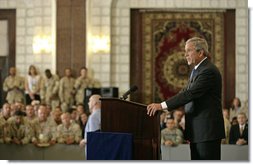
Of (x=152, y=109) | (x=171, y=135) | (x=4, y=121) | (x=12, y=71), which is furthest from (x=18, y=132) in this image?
(x=152, y=109)

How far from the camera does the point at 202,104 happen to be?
12.0 feet

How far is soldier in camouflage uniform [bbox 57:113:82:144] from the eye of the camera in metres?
4.79

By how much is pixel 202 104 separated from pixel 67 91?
7.70 feet

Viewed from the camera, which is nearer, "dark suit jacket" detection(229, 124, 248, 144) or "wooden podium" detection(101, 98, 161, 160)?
"wooden podium" detection(101, 98, 161, 160)

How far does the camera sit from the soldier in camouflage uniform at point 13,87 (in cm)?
525

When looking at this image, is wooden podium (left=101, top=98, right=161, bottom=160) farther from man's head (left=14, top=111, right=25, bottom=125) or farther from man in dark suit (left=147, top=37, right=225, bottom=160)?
man's head (left=14, top=111, right=25, bottom=125)

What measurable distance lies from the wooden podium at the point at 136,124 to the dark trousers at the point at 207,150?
0.24 metres

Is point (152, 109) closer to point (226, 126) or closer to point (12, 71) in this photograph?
point (226, 126)

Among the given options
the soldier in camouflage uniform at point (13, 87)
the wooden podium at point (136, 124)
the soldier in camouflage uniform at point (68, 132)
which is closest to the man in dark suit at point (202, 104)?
the wooden podium at point (136, 124)

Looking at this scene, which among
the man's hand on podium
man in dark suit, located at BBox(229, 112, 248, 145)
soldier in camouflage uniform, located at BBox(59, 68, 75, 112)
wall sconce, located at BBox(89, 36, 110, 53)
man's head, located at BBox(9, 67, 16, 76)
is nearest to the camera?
the man's hand on podium

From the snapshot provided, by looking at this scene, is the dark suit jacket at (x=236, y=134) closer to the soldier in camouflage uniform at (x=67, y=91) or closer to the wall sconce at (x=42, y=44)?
the soldier in camouflage uniform at (x=67, y=91)

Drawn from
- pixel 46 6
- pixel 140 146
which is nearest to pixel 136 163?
pixel 140 146

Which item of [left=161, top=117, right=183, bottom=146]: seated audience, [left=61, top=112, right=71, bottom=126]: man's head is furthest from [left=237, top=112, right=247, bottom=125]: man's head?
[left=61, top=112, right=71, bottom=126]: man's head

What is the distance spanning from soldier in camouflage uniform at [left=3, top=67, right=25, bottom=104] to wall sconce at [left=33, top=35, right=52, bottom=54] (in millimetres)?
308
